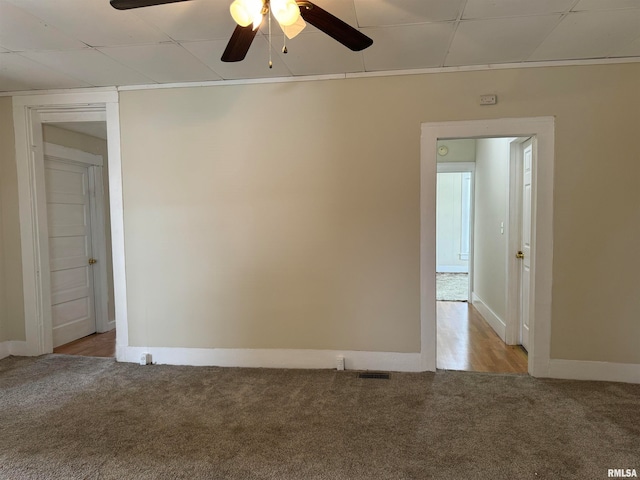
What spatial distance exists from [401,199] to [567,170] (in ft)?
4.19

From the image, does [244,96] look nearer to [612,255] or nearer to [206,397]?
[206,397]

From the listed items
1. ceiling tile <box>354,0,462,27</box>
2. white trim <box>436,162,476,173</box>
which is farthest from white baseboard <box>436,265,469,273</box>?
ceiling tile <box>354,0,462,27</box>

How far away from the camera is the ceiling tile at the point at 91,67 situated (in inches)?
95.0

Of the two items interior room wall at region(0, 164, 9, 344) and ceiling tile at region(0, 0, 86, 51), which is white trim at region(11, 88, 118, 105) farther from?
interior room wall at region(0, 164, 9, 344)

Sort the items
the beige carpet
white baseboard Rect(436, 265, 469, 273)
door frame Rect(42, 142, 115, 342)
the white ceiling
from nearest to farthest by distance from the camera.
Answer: the beige carpet
the white ceiling
door frame Rect(42, 142, 115, 342)
white baseboard Rect(436, 265, 469, 273)

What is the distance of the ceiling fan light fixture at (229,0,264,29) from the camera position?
1.38 m

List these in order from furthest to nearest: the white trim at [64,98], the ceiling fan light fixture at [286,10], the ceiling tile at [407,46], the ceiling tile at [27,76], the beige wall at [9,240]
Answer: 1. the beige wall at [9,240]
2. the white trim at [64,98]
3. the ceiling tile at [27,76]
4. the ceiling tile at [407,46]
5. the ceiling fan light fixture at [286,10]

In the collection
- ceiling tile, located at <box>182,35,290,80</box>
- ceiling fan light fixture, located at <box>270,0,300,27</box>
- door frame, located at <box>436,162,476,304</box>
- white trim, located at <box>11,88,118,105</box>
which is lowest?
door frame, located at <box>436,162,476,304</box>

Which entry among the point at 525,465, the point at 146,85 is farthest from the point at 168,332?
the point at 525,465

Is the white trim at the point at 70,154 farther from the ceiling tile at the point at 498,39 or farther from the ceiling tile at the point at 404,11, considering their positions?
the ceiling tile at the point at 498,39

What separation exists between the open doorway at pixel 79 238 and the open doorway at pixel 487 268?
145 inches

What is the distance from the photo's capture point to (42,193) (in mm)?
3322

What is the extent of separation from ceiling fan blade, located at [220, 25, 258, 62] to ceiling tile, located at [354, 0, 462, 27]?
25.6 inches

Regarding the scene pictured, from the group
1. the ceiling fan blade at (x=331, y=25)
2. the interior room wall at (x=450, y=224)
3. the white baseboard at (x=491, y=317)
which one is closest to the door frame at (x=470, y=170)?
the white baseboard at (x=491, y=317)
